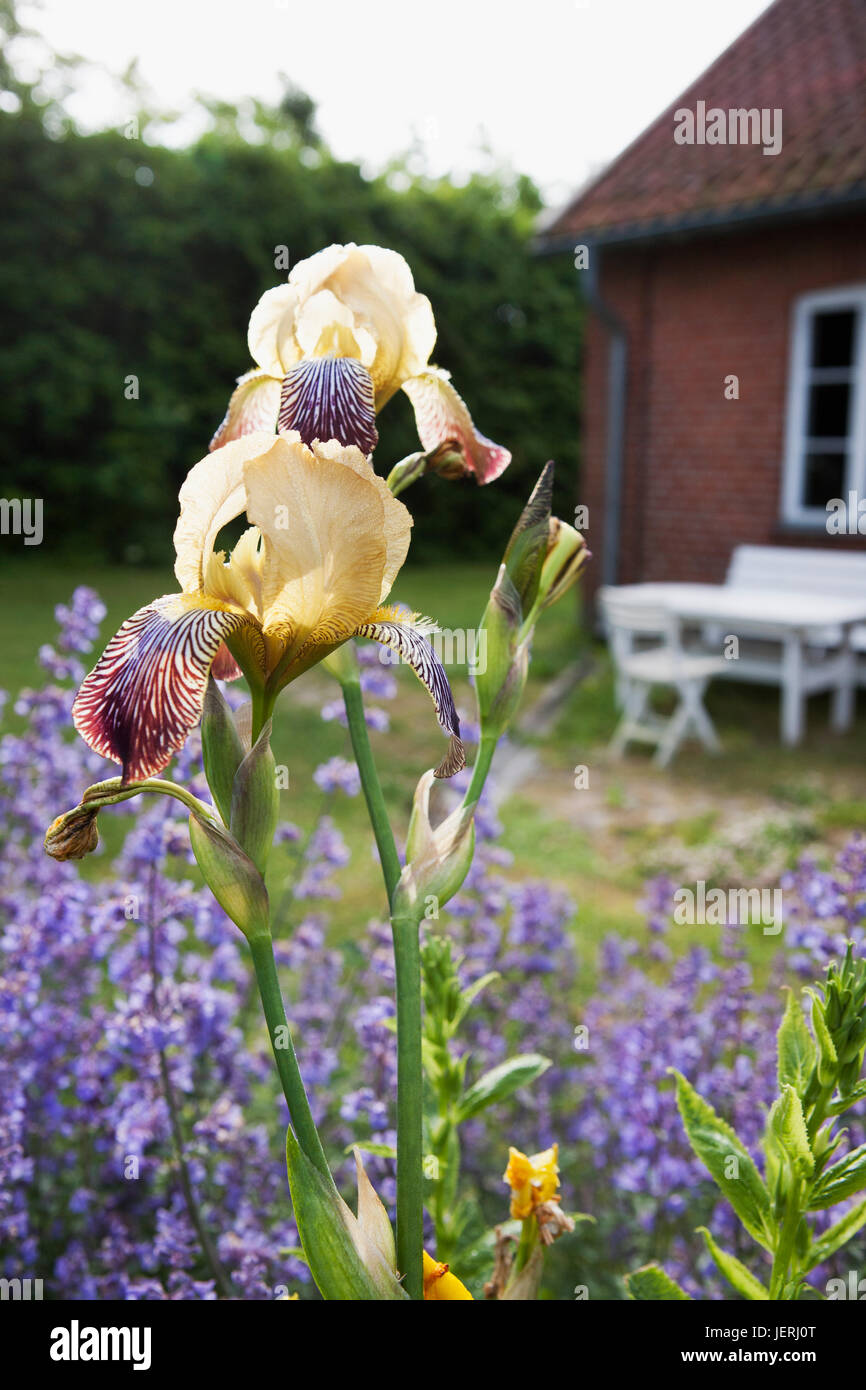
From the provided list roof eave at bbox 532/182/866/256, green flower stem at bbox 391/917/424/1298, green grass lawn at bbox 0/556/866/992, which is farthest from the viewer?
roof eave at bbox 532/182/866/256

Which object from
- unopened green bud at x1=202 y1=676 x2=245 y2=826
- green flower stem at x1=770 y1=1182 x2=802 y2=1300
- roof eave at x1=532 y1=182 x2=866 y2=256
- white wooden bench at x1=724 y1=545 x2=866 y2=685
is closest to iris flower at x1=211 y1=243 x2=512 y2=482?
unopened green bud at x1=202 y1=676 x2=245 y2=826

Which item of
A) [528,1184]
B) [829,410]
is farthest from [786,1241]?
[829,410]

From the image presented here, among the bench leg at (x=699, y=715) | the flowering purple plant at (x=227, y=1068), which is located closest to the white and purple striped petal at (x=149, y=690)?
the flowering purple plant at (x=227, y=1068)

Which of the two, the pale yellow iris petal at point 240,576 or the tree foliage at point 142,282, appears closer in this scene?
the pale yellow iris petal at point 240,576

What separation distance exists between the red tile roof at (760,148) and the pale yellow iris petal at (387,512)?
6960mm

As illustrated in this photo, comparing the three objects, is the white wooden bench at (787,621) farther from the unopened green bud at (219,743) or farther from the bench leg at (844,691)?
the unopened green bud at (219,743)

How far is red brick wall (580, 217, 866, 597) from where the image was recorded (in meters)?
7.99

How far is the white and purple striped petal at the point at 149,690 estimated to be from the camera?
2.28ft

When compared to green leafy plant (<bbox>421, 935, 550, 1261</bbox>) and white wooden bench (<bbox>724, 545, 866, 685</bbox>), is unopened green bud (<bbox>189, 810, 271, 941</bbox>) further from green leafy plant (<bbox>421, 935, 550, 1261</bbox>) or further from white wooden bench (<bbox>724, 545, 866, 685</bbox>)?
white wooden bench (<bbox>724, 545, 866, 685</bbox>)

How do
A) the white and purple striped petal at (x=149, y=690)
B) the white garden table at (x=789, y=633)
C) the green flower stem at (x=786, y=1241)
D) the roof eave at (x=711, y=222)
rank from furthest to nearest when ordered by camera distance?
the roof eave at (x=711, y=222) < the white garden table at (x=789, y=633) < the green flower stem at (x=786, y=1241) < the white and purple striped petal at (x=149, y=690)

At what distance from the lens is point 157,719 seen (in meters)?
0.70

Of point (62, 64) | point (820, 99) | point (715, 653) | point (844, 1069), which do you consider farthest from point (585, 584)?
point (844, 1069)
